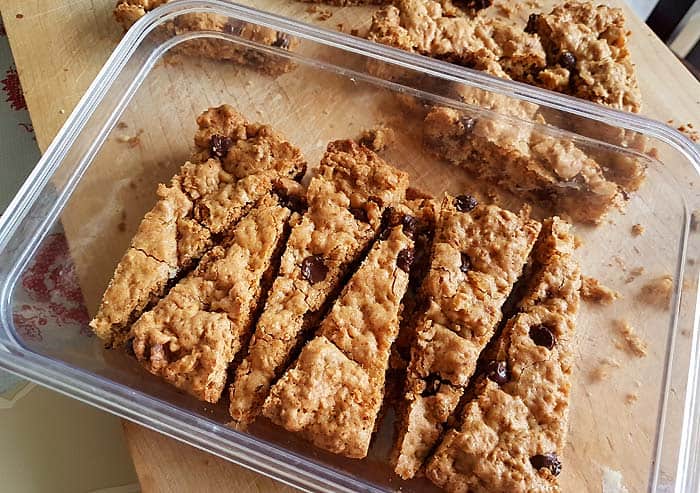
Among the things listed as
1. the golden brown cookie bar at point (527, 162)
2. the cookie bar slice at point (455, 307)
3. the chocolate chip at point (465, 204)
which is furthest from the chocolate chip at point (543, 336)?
the golden brown cookie bar at point (527, 162)

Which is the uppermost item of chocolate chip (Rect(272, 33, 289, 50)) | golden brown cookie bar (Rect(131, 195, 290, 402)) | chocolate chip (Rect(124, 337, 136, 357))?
chocolate chip (Rect(272, 33, 289, 50))

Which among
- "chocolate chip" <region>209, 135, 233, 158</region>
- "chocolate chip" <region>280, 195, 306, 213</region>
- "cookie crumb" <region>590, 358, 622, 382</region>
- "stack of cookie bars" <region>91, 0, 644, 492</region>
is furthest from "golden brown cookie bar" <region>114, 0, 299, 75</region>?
"cookie crumb" <region>590, 358, 622, 382</region>

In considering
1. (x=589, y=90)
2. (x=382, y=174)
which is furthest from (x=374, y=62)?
(x=589, y=90)

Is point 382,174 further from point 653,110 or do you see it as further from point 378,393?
point 653,110

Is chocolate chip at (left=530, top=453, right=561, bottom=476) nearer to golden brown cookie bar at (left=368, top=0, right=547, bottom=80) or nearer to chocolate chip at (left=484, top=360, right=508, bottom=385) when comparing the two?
chocolate chip at (left=484, top=360, right=508, bottom=385)

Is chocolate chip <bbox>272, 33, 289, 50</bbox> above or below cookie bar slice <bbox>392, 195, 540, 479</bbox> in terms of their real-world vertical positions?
above

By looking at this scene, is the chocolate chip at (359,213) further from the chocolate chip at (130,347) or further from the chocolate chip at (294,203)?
the chocolate chip at (130,347)
